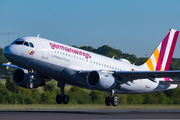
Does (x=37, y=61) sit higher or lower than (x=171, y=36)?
lower

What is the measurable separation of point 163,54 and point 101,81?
48.1 feet

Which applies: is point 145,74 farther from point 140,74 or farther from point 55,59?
point 55,59

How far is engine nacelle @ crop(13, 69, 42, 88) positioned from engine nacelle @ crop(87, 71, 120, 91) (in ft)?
18.3

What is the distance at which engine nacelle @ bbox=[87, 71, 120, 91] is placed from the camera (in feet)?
96.8

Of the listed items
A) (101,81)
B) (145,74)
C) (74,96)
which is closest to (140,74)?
(145,74)

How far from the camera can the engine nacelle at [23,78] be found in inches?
1275

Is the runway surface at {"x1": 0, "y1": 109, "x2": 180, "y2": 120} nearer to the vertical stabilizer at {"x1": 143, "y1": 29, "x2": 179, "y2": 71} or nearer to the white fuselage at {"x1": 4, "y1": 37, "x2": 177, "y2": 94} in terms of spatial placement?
the white fuselage at {"x1": 4, "y1": 37, "x2": 177, "y2": 94}

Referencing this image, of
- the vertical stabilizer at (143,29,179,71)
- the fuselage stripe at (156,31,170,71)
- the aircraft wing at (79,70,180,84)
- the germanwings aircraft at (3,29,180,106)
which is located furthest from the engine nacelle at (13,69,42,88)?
the fuselage stripe at (156,31,170,71)

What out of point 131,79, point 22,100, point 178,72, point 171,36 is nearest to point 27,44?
point 131,79

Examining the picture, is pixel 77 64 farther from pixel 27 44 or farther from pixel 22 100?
pixel 22 100

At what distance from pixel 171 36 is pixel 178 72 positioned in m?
13.3

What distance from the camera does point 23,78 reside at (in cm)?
3269

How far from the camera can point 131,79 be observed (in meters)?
33.0

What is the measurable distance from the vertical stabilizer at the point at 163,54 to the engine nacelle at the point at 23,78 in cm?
1383
